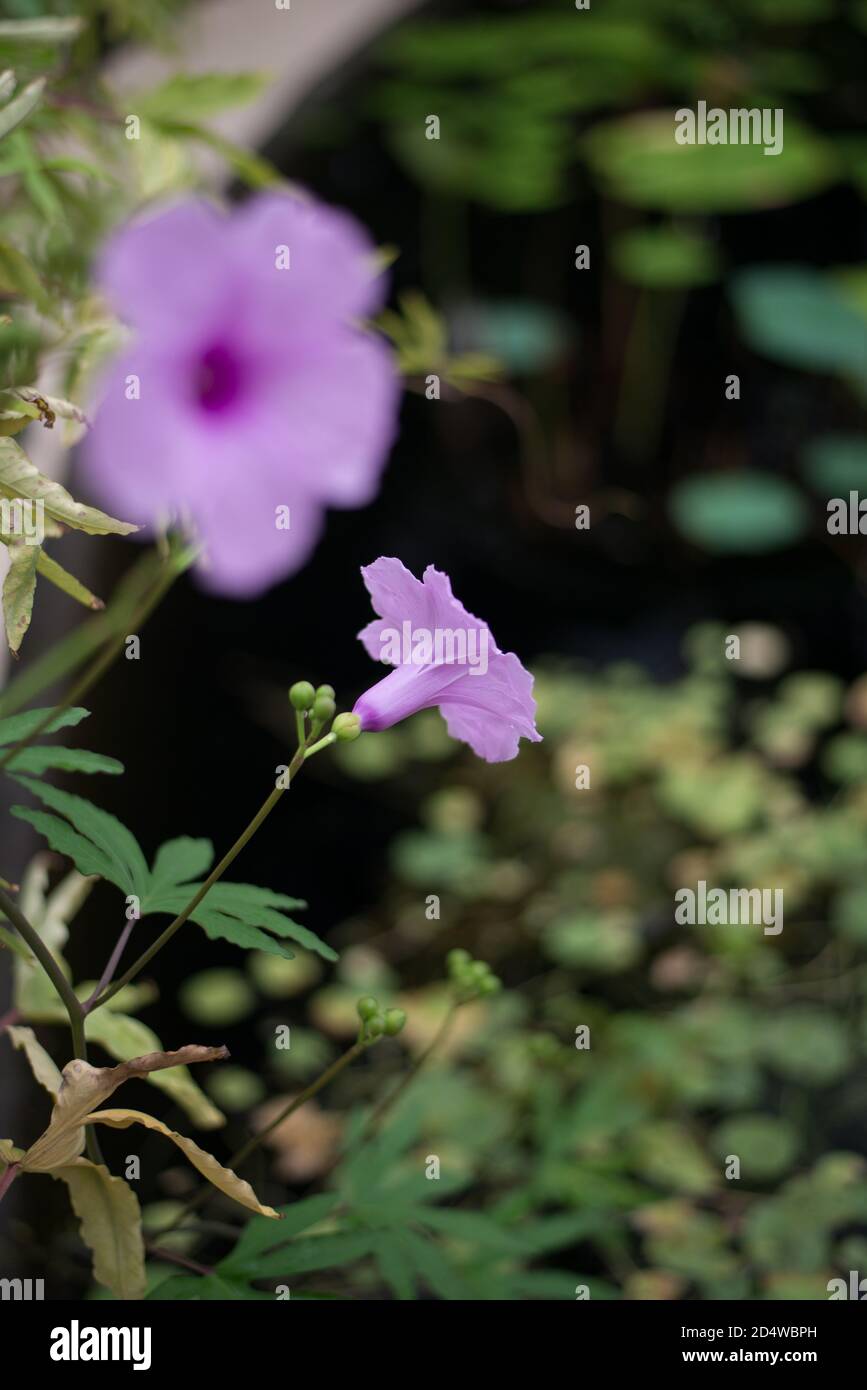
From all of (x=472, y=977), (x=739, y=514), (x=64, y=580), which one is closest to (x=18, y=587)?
(x=64, y=580)

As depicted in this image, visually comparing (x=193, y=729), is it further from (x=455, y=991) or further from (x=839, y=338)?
(x=839, y=338)

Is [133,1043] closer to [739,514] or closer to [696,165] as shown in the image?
[739,514]

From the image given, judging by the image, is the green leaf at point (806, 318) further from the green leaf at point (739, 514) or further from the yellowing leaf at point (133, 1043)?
the yellowing leaf at point (133, 1043)

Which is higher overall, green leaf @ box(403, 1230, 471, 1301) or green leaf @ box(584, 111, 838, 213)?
green leaf @ box(584, 111, 838, 213)

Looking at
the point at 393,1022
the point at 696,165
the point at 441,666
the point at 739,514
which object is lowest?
the point at 393,1022

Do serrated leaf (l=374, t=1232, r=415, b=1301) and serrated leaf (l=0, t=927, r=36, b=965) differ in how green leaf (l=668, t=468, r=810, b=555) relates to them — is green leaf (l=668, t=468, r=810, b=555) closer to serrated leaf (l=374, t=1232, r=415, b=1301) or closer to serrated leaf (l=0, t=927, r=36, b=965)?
serrated leaf (l=374, t=1232, r=415, b=1301)

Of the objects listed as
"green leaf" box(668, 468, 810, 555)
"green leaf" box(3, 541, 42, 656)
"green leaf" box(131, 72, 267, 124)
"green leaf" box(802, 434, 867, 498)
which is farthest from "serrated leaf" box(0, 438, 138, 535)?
"green leaf" box(802, 434, 867, 498)
